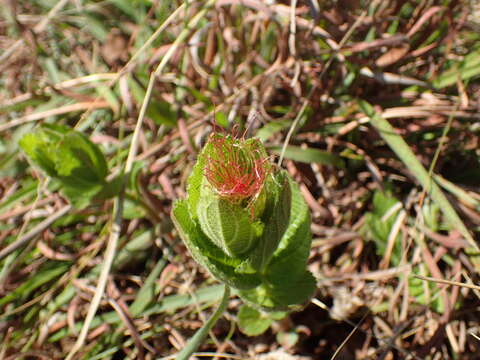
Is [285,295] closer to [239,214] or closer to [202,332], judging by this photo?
Answer: [202,332]

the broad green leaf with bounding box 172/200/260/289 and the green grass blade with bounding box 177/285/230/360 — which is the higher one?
the broad green leaf with bounding box 172/200/260/289

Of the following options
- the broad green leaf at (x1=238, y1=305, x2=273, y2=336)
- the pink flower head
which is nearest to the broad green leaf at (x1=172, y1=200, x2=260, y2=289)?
the pink flower head

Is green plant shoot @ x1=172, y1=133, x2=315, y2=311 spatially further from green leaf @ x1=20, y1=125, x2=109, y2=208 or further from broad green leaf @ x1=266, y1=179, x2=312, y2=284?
green leaf @ x1=20, y1=125, x2=109, y2=208

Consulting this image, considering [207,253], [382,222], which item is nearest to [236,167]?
[207,253]

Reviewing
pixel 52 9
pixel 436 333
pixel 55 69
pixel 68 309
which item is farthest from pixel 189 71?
pixel 436 333

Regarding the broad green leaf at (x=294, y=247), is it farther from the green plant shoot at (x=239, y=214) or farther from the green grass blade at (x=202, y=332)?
the green grass blade at (x=202, y=332)

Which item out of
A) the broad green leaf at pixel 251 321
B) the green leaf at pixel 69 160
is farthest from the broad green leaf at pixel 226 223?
the green leaf at pixel 69 160

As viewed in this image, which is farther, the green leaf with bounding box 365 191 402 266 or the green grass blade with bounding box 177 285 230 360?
the green leaf with bounding box 365 191 402 266
